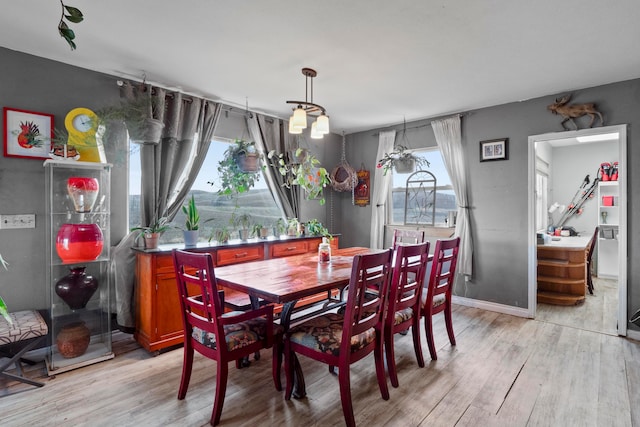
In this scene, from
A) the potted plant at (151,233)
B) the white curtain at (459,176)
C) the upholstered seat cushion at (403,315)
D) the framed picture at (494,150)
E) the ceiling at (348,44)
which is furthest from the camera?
the white curtain at (459,176)

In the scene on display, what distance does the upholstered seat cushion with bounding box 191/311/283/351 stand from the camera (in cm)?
201

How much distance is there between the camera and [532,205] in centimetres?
381

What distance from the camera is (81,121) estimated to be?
9.32 feet

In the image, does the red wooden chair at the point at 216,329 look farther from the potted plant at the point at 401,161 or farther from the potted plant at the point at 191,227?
the potted plant at the point at 401,161

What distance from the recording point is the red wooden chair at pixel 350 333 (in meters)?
1.92

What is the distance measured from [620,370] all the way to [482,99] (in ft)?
9.22

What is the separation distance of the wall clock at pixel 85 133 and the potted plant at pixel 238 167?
124cm

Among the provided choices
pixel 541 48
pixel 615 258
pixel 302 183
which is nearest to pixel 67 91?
pixel 302 183

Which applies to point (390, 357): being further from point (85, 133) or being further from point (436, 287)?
point (85, 133)

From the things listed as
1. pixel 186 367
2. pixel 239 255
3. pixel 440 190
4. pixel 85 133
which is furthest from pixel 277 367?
pixel 440 190

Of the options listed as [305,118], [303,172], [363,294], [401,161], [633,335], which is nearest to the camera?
[363,294]

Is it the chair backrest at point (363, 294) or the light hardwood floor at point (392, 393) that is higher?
the chair backrest at point (363, 294)

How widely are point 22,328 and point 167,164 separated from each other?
173 centimetres

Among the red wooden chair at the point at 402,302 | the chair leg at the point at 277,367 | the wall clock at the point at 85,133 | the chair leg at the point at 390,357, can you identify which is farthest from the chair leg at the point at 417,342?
the wall clock at the point at 85,133
